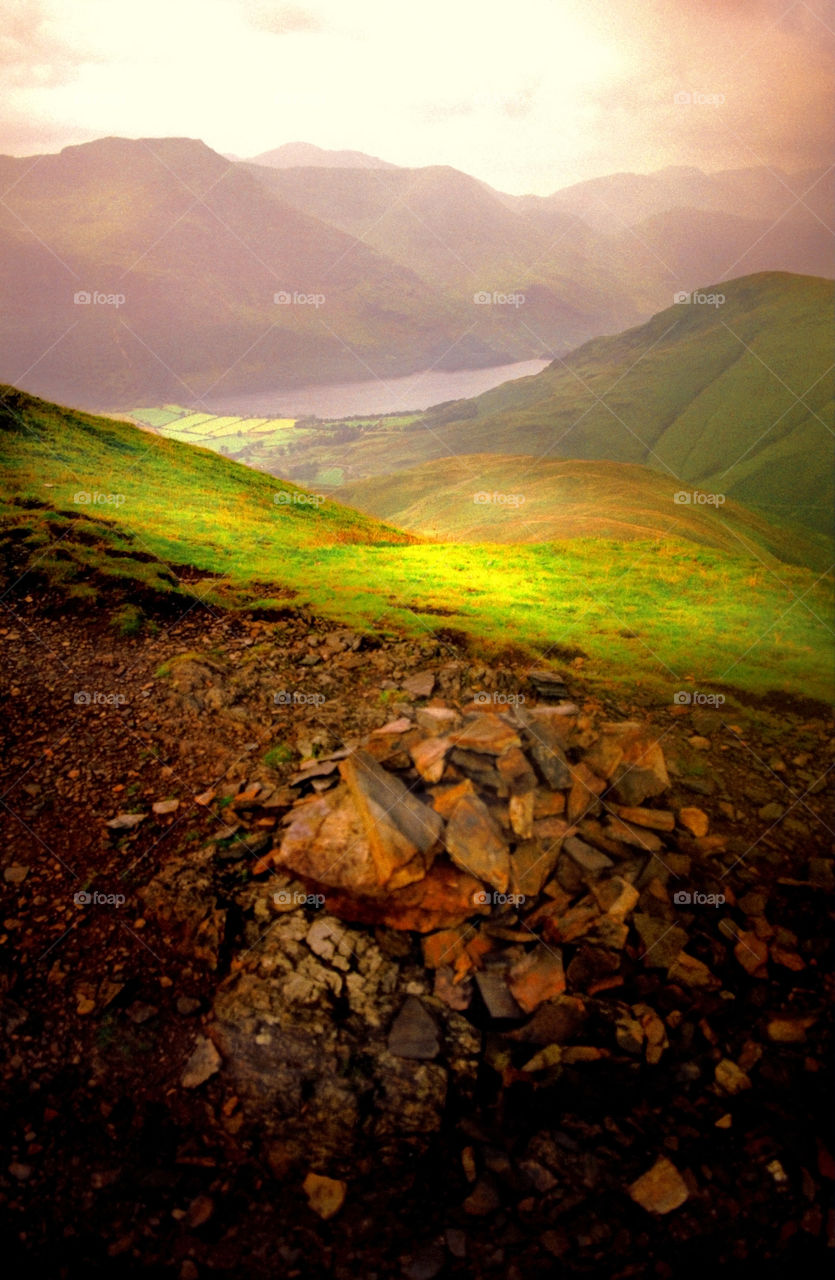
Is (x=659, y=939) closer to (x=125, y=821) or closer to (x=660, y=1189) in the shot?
(x=660, y=1189)

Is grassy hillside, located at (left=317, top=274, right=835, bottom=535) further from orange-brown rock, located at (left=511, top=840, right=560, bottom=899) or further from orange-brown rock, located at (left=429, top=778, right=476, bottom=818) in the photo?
orange-brown rock, located at (left=429, top=778, right=476, bottom=818)

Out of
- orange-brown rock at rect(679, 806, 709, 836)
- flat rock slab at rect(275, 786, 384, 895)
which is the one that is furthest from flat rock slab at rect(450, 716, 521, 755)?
orange-brown rock at rect(679, 806, 709, 836)

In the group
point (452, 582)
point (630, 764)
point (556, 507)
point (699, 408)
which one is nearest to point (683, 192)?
point (699, 408)

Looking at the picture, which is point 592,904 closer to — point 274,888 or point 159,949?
point 274,888

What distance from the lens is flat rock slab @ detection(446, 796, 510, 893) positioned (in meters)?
6.82

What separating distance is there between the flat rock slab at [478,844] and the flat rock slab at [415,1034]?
1473mm

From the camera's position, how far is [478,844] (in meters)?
6.93

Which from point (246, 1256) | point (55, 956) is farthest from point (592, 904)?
point (55, 956)

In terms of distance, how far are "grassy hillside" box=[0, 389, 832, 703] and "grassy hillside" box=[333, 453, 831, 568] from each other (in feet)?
20.9

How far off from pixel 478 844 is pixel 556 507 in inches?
1268

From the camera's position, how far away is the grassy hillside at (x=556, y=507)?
2964 cm

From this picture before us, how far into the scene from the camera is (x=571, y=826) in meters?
7.32

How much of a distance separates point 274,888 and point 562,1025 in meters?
3.49

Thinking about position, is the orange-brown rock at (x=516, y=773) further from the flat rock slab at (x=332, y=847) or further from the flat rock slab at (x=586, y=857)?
the flat rock slab at (x=332, y=847)
